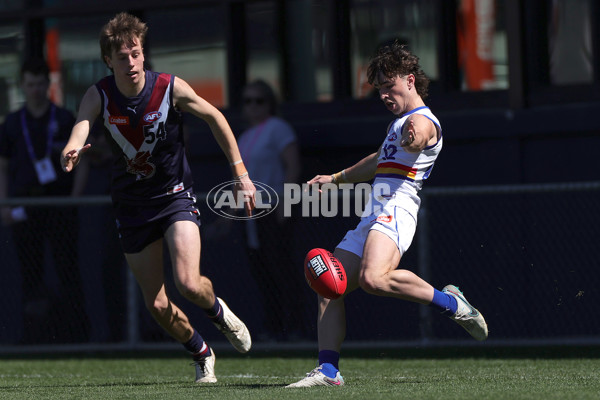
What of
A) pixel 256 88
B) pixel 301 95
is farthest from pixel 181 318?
pixel 301 95

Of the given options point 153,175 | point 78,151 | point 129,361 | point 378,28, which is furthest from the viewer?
point 378,28

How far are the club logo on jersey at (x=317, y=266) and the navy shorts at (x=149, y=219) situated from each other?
0.92 m

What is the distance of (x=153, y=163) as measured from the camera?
695cm

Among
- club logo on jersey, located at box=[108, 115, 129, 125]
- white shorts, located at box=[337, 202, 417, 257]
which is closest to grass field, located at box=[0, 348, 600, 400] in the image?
white shorts, located at box=[337, 202, 417, 257]

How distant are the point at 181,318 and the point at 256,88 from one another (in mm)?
3139

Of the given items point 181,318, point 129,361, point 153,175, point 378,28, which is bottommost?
point 129,361

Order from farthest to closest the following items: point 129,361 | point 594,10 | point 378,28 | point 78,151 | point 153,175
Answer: point 378,28 → point 594,10 → point 129,361 → point 153,175 → point 78,151

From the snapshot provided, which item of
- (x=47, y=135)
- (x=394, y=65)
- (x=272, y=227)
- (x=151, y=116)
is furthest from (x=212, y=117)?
(x=47, y=135)

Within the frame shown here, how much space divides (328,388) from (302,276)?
3207 mm

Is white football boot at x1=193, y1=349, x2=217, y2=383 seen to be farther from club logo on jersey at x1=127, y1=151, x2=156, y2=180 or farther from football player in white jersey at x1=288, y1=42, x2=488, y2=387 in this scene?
club logo on jersey at x1=127, y1=151, x2=156, y2=180

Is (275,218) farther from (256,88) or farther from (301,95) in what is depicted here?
(301,95)

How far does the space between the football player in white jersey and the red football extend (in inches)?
4.8

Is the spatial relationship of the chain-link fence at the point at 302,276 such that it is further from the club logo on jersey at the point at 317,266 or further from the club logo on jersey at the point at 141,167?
the club logo on jersey at the point at 317,266

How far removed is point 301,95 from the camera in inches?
436
